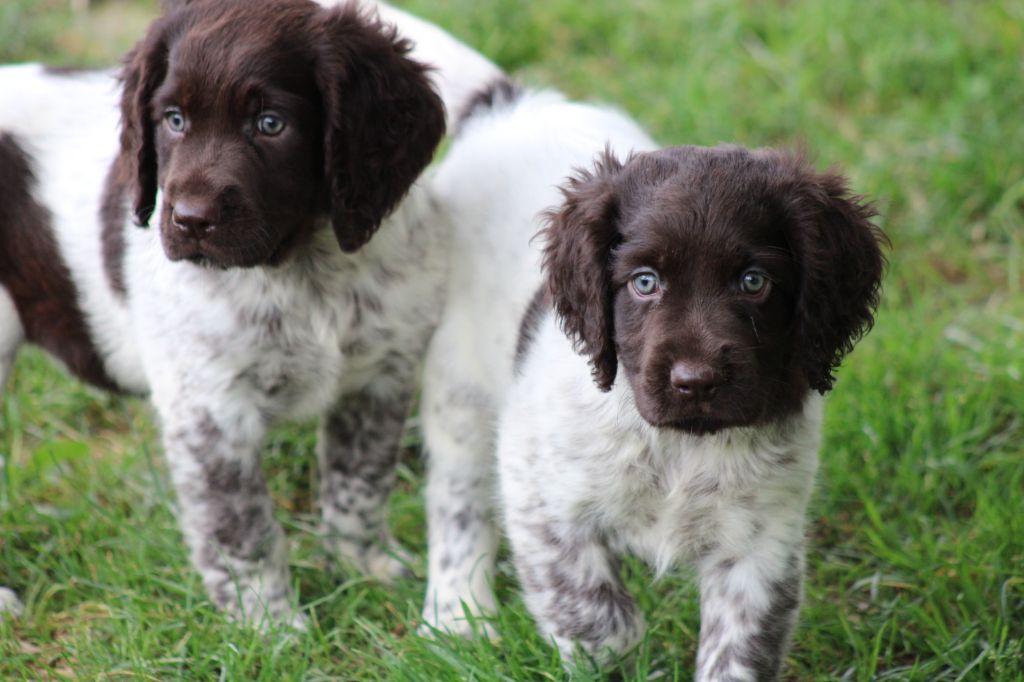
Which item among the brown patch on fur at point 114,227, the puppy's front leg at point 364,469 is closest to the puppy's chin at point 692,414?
the puppy's front leg at point 364,469

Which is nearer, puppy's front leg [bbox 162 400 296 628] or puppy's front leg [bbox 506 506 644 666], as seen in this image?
puppy's front leg [bbox 506 506 644 666]

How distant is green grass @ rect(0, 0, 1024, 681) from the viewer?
13.2 ft

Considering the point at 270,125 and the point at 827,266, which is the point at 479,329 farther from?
the point at 827,266

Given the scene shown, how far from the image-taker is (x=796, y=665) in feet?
13.2

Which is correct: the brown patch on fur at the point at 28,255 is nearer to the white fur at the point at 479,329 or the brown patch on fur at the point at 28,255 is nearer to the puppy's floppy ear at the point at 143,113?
the puppy's floppy ear at the point at 143,113

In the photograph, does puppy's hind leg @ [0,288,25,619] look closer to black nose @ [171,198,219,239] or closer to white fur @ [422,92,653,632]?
black nose @ [171,198,219,239]

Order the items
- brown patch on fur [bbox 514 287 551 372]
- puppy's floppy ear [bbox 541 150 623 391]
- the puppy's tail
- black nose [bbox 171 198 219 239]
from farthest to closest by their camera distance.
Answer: the puppy's tail < brown patch on fur [bbox 514 287 551 372] < black nose [bbox 171 198 219 239] < puppy's floppy ear [bbox 541 150 623 391]

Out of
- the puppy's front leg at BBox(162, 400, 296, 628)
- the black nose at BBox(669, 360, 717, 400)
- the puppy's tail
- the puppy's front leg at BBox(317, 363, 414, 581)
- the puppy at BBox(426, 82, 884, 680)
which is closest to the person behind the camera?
the black nose at BBox(669, 360, 717, 400)

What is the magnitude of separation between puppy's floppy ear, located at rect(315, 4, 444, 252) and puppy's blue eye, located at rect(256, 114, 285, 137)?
147 mm

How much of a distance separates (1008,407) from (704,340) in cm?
222

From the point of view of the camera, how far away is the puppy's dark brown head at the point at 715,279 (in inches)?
126

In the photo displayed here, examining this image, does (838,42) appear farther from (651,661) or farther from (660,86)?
(651,661)

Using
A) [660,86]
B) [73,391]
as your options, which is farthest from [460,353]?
[660,86]

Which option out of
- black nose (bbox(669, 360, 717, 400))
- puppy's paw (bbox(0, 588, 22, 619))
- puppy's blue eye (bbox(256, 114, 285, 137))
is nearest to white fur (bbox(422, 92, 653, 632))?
puppy's blue eye (bbox(256, 114, 285, 137))
